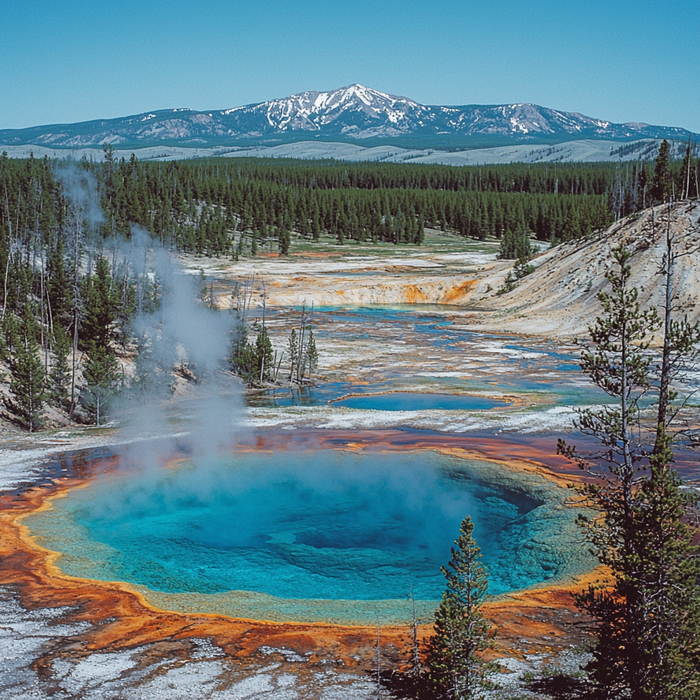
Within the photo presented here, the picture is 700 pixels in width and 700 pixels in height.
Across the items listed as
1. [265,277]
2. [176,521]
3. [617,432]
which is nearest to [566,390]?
[176,521]

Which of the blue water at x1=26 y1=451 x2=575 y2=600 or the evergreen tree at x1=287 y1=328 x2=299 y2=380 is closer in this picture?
the blue water at x1=26 y1=451 x2=575 y2=600

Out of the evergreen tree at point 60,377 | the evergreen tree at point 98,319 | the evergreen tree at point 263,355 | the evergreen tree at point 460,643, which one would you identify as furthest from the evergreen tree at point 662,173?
the evergreen tree at point 460,643

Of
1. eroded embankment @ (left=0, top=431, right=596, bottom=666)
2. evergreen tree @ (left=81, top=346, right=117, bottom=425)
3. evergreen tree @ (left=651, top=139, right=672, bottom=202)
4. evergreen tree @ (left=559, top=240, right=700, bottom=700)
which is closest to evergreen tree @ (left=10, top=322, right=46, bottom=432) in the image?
evergreen tree @ (left=81, top=346, right=117, bottom=425)

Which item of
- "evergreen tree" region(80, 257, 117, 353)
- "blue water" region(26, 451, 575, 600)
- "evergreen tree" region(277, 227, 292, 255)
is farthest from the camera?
"evergreen tree" region(277, 227, 292, 255)

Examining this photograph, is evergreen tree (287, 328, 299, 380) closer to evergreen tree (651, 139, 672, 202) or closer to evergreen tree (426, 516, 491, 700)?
evergreen tree (426, 516, 491, 700)

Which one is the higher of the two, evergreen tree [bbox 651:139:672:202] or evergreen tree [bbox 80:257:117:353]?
evergreen tree [bbox 651:139:672:202]

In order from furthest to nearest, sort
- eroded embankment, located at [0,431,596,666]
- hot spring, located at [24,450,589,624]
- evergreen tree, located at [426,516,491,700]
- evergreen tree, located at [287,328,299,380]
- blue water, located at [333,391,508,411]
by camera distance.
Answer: evergreen tree, located at [287,328,299,380] < blue water, located at [333,391,508,411] < hot spring, located at [24,450,589,624] < eroded embankment, located at [0,431,596,666] < evergreen tree, located at [426,516,491,700]
